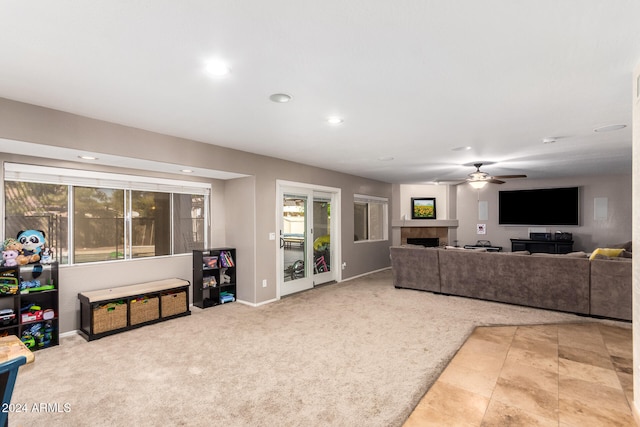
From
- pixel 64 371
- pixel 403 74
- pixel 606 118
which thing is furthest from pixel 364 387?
pixel 606 118

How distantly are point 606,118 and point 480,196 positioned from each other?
603 cm

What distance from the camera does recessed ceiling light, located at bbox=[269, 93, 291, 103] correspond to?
8.52ft

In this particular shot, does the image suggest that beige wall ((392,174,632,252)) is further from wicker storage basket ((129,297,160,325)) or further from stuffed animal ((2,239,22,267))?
stuffed animal ((2,239,22,267))

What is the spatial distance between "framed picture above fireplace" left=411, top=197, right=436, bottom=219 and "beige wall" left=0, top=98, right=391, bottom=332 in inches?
114

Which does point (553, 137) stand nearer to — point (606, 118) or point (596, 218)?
point (606, 118)

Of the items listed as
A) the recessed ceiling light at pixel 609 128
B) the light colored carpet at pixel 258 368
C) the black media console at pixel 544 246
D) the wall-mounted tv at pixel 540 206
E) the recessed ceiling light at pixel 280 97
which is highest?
the recessed ceiling light at pixel 280 97

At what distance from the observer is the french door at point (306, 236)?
18.4 feet

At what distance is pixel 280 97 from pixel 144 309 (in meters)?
3.16

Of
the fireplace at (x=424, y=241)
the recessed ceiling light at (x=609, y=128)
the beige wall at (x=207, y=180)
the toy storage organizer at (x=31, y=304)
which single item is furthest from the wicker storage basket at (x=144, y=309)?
the fireplace at (x=424, y=241)

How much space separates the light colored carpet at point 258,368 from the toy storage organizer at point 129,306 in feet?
0.42

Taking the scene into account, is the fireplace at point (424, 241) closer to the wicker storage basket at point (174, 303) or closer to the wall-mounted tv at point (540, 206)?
the wall-mounted tv at point (540, 206)

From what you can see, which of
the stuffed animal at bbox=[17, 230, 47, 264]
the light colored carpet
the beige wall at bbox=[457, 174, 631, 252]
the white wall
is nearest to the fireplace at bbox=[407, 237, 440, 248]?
the beige wall at bbox=[457, 174, 631, 252]

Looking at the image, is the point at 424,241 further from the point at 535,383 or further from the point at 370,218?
the point at 535,383

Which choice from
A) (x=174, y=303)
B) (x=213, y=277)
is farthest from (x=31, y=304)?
(x=213, y=277)
